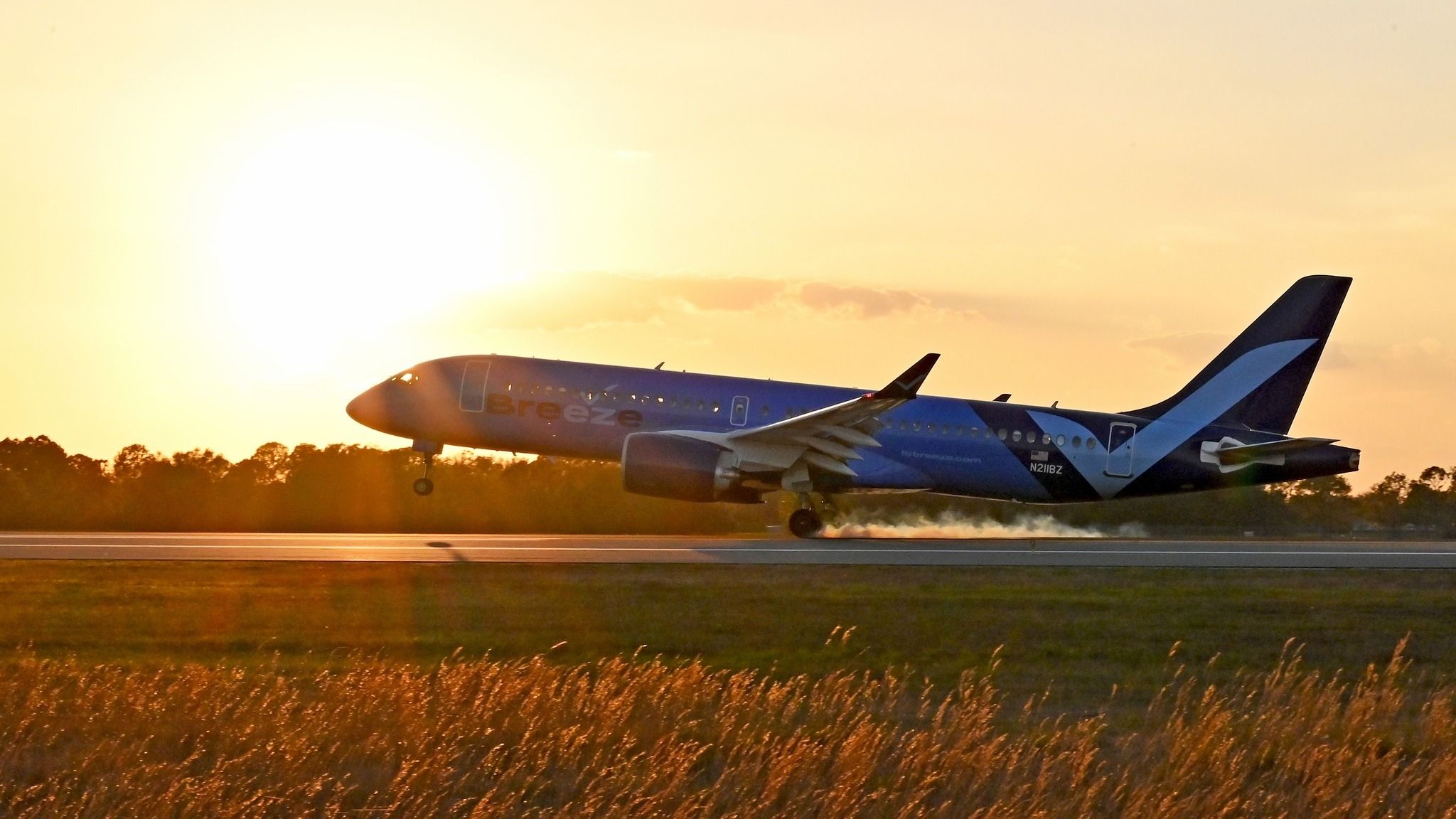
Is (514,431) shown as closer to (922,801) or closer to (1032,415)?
(1032,415)

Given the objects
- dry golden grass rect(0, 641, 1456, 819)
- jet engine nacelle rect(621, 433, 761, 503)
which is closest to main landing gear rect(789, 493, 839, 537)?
jet engine nacelle rect(621, 433, 761, 503)

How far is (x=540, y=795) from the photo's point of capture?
399 inches

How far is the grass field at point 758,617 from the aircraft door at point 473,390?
37.0 ft

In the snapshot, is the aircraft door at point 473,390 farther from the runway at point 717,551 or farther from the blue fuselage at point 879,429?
the runway at point 717,551

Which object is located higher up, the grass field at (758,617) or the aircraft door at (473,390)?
the aircraft door at (473,390)

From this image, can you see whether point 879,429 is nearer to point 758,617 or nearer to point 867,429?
point 867,429

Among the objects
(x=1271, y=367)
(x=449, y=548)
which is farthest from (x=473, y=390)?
(x=1271, y=367)

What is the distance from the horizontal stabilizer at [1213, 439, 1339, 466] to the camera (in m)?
33.2

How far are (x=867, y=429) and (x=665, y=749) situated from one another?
21.2 metres

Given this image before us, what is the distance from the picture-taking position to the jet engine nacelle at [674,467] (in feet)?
99.6

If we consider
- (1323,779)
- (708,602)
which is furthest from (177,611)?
(1323,779)

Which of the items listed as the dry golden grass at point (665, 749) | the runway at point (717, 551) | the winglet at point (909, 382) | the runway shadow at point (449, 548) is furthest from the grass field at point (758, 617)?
the winglet at point (909, 382)

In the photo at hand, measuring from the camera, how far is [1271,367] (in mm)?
35000

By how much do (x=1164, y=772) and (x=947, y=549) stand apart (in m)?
17.7
